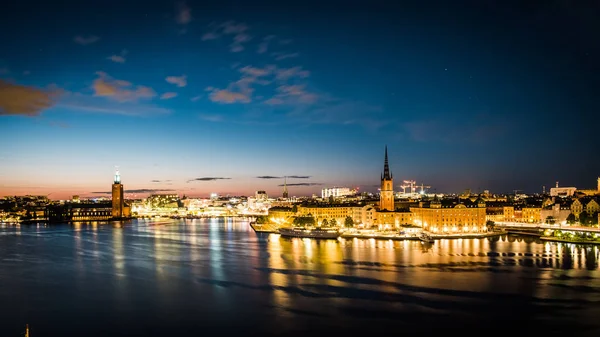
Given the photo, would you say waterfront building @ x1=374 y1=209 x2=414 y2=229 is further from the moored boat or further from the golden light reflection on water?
the golden light reflection on water

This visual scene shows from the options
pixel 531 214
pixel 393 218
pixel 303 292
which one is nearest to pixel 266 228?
pixel 393 218

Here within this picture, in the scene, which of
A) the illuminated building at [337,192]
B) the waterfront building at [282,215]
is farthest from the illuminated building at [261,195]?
the waterfront building at [282,215]

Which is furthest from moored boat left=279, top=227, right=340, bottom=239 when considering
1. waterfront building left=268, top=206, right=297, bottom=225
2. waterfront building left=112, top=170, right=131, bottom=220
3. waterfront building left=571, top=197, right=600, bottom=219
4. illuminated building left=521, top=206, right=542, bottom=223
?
waterfront building left=112, top=170, right=131, bottom=220

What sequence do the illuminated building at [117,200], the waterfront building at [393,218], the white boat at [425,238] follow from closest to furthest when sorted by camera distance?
the white boat at [425,238], the waterfront building at [393,218], the illuminated building at [117,200]

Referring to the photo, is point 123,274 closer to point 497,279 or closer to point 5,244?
point 497,279

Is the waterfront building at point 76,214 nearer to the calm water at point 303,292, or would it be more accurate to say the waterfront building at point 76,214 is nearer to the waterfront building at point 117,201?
the waterfront building at point 117,201

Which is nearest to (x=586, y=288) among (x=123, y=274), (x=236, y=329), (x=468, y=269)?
(x=468, y=269)
